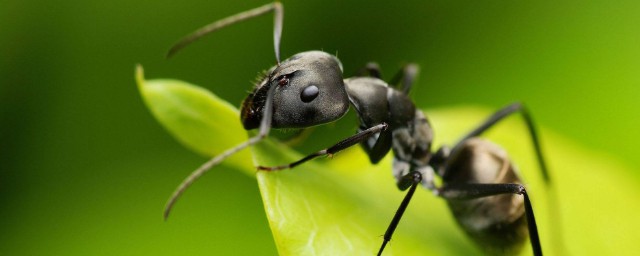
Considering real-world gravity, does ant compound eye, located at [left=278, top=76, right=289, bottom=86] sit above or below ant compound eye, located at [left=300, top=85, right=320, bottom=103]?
above

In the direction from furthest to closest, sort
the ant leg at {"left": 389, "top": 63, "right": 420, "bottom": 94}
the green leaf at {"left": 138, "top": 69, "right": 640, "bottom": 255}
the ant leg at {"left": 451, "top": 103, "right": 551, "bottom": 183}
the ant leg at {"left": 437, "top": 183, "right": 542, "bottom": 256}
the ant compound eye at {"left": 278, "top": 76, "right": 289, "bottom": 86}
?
the ant leg at {"left": 389, "top": 63, "right": 420, "bottom": 94} → the ant leg at {"left": 451, "top": 103, "right": 551, "bottom": 183} → the ant leg at {"left": 437, "top": 183, "right": 542, "bottom": 256} → the ant compound eye at {"left": 278, "top": 76, "right": 289, "bottom": 86} → the green leaf at {"left": 138, "top": 69, "right": 640, "bottom": 255}

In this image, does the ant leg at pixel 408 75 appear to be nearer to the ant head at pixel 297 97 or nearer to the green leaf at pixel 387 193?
the green leaf at pixel 387 193

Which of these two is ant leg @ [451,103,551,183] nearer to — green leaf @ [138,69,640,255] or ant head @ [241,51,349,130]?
green leaf @ [138,69,640,255]

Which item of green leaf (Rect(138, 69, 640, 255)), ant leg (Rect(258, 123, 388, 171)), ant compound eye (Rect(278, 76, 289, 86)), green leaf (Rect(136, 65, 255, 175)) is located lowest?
green leaf (Rect(138, 69, 640, 255))

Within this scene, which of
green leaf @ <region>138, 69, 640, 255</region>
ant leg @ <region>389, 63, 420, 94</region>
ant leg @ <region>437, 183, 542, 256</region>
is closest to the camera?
green leaf @ <region>138, 69, 640, 255</region>

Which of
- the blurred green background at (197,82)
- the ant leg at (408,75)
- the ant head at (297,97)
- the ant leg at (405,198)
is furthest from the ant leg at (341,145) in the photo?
the blurred green background at (197,82)

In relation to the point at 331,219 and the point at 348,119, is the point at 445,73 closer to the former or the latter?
the point at 348,119

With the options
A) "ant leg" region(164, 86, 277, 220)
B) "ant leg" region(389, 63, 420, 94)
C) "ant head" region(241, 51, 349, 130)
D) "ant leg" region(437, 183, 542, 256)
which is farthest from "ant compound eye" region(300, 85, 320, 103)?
"ant leg" region(389, 63, 420, 94)
